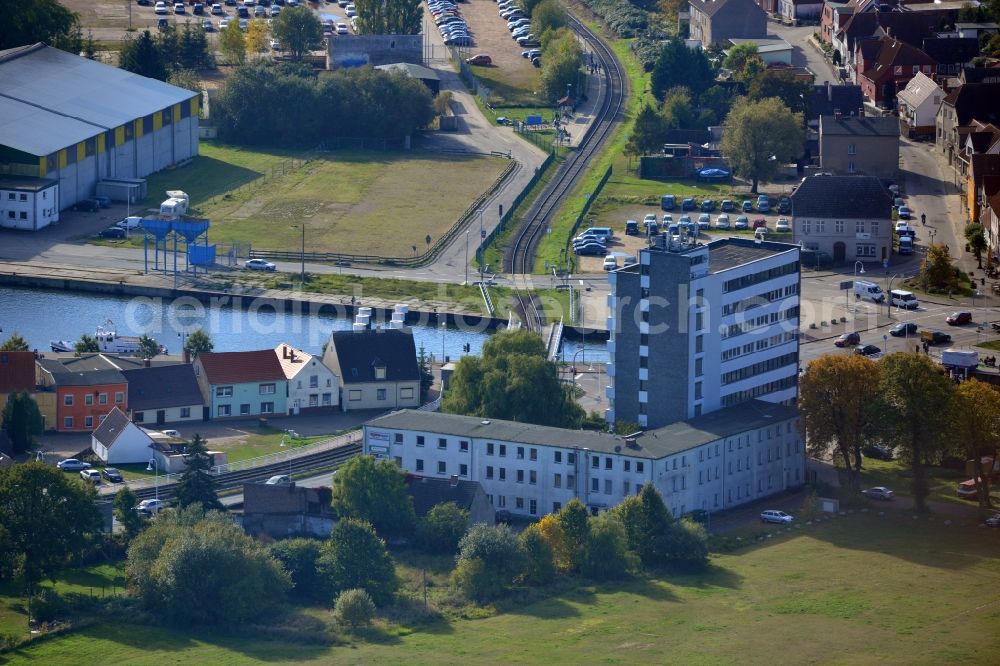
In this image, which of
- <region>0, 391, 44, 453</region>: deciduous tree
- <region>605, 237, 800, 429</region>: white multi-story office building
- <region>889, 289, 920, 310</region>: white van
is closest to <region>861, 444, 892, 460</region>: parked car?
<region>605, 237, 800, 429</region>: white multi-story office building

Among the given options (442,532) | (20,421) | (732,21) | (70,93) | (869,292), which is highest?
(732,21)

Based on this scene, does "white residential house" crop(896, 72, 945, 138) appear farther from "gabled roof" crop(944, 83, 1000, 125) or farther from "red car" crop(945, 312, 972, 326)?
"red car" crop(945, 312, 972, 326)

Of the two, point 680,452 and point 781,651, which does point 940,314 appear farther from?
point 781,651

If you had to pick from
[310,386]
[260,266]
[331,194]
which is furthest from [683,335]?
[331,194]

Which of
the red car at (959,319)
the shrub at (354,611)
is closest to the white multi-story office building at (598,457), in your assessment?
the shrub at (354,611)

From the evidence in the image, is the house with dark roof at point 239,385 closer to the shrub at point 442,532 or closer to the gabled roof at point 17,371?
the gabled roof at point 17,371

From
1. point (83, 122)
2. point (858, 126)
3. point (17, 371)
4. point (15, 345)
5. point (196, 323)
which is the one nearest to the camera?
point (17, 371)

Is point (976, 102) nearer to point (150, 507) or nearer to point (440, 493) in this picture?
point (440, 493)
